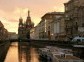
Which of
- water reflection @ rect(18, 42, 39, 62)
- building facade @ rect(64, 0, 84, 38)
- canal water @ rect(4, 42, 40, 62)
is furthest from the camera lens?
building facade @ rect(64, 0, 84, 38)

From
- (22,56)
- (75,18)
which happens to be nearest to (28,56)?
(22,56)

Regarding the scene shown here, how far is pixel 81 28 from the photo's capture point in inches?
3952

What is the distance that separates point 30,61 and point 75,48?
40.0 ft

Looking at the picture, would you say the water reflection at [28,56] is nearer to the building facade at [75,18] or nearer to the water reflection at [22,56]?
the water reflection at [22,56]

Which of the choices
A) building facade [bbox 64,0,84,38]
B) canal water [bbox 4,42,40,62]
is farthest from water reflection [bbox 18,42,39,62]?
building facade [bbox 64,0,84,38]

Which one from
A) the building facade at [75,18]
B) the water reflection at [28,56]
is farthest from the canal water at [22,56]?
the building facade at [75,18]

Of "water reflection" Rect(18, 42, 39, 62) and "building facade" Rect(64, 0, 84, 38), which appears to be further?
"building facade" Rect(64, 0, 84, 38)

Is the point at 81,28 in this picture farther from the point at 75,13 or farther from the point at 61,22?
the point at 61,22

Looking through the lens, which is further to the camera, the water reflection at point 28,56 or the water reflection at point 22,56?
the water reflection at point 28,56

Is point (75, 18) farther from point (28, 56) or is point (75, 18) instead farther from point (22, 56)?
point (22, 56)

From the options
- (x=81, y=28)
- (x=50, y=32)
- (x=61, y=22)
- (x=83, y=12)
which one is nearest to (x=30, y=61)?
(x=81, y=28)

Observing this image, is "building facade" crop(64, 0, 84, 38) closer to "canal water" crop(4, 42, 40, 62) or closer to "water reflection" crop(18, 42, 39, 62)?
"water reflection" crop(18, 42, 39, 62)

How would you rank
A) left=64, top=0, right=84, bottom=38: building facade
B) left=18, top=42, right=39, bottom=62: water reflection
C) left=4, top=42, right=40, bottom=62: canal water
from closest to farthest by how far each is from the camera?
left=4, top=42, right=40, bottom=62: canal water < left=18, top=42, right=39, bottom=62: water reflection < left=64, top=0, right=84, bottom=38: building facade

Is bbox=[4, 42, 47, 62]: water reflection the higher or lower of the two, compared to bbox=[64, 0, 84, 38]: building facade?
lower
